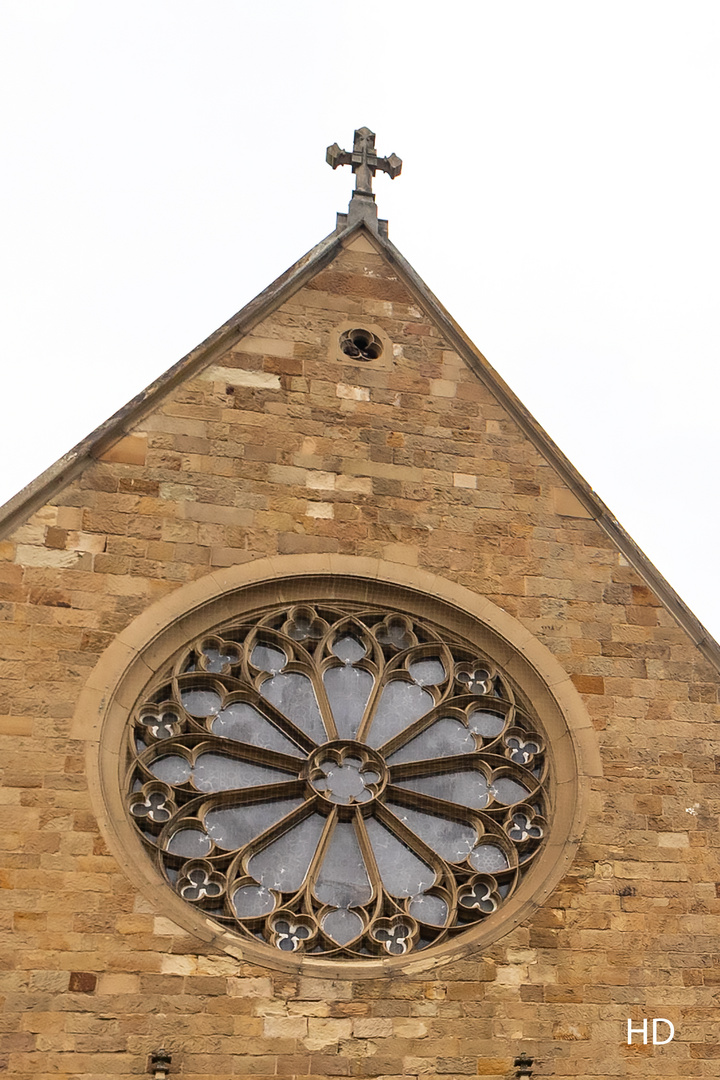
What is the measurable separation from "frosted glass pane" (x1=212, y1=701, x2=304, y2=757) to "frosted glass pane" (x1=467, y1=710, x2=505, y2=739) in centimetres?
131

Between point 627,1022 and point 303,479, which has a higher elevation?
point 303,479

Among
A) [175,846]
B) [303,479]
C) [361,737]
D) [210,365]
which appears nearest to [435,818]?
[361,737]

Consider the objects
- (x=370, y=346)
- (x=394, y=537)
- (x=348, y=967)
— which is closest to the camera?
(x=348, y=967)

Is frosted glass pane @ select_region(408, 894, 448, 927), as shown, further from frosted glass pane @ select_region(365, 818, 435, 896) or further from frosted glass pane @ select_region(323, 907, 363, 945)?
frosted glass pane @ select_region(323, 907, 363, 945)

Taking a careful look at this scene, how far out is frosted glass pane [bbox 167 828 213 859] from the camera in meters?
12.7

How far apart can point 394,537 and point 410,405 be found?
1358 millimetres

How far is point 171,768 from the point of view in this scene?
42.8 ft

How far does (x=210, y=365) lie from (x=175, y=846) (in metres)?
4.10

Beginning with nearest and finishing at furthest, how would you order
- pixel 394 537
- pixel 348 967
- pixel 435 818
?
1. pixel 348 967
2. pixel 435 818
3. pixel 394 537

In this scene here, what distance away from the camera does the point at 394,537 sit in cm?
1420

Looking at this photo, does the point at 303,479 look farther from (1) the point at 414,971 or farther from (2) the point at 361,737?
(1) the point at 414,971

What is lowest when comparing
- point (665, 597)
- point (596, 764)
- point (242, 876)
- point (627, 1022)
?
point (627, 1022)

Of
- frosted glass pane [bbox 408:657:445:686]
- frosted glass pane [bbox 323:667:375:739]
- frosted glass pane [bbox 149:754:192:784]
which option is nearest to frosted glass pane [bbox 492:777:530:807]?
frosted glass pane [bbox 408:657:445:686]

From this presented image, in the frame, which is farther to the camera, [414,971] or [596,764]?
[596,764]
